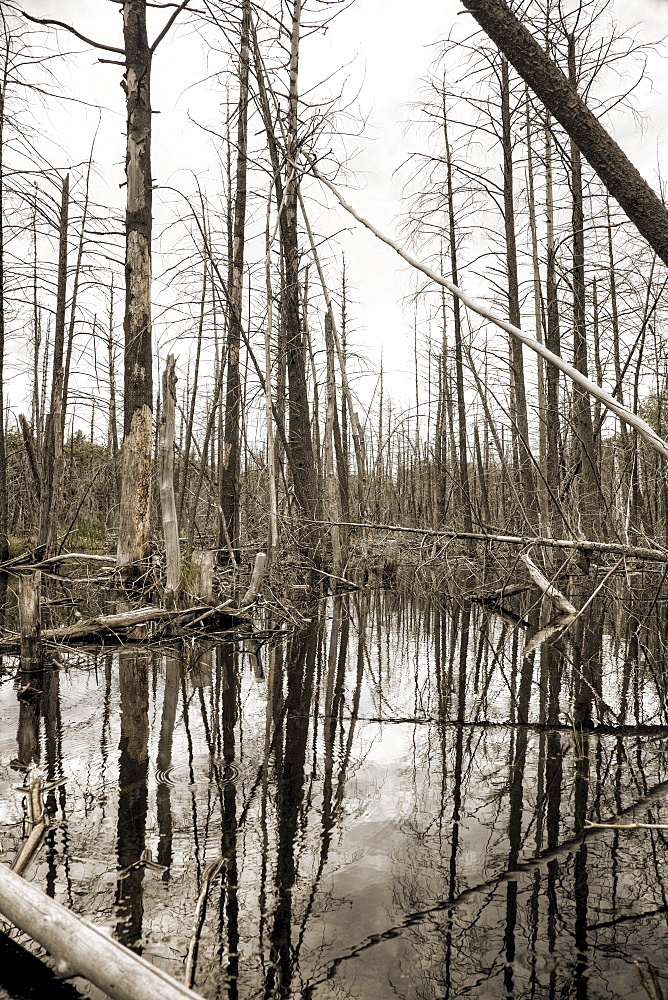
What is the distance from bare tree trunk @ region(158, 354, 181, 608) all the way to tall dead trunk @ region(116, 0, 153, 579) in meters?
0.81

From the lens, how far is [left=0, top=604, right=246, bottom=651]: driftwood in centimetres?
612

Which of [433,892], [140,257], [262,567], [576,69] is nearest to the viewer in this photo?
[433,892]

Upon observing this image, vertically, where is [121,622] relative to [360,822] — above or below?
above

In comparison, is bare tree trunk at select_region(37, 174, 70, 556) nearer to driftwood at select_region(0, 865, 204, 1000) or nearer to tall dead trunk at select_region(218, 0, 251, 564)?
tall dead trunk at select_region(218, 0, 251, 564)

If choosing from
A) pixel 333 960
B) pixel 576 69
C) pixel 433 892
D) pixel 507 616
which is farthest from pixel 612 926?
pixel 576 69

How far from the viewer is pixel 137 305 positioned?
7453mm

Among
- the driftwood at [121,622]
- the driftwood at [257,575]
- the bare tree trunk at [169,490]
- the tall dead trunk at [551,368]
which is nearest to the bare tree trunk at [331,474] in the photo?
the tall dead trunk at [551,368]

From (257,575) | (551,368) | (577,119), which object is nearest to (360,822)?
(577,119)

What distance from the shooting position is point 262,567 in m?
6.94

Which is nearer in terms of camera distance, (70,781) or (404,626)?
(70,781)

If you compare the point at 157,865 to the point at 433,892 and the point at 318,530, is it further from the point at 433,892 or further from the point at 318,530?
the point at 318,530

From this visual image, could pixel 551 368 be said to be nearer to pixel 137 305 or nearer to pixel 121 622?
pixel 137 305

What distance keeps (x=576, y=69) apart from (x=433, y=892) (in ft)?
38.9

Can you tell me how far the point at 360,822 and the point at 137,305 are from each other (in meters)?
6.39
